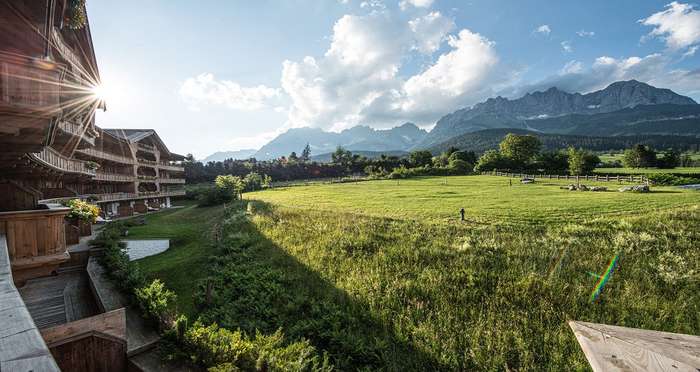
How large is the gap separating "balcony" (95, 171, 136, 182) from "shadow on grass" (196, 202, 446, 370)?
2867 centimetres

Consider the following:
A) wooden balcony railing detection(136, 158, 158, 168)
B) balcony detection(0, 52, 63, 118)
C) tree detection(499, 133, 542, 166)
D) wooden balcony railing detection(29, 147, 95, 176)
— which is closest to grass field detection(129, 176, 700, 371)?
wooden balcony railing detection(29, 147, 95, 176)

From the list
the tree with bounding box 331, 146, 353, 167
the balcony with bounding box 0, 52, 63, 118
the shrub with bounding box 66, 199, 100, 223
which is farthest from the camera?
the tree with bounding box 331, 146, 353, 167

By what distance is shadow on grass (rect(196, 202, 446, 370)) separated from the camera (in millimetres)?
7168

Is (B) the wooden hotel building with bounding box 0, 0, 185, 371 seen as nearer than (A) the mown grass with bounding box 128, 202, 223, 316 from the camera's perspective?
Yes

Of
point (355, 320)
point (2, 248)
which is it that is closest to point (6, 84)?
point (2, 248)

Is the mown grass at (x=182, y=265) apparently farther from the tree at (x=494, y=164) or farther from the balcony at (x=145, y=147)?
the tree at (x=494, y=164)

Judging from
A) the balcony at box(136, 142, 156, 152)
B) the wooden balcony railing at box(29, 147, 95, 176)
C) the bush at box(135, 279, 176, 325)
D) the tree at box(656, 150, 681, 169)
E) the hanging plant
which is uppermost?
the balcony at box(136, 142, 156, 152)

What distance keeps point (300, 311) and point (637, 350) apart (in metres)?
8.99

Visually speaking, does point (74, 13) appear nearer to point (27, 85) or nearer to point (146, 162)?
point (27, 85)

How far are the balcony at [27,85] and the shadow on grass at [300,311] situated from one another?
703cm

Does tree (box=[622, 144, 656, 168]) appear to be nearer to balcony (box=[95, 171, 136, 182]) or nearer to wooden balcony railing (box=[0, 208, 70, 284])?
wooden balcony railing (box=[0, 208, 70, 284])

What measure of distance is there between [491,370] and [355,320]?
3875 mm

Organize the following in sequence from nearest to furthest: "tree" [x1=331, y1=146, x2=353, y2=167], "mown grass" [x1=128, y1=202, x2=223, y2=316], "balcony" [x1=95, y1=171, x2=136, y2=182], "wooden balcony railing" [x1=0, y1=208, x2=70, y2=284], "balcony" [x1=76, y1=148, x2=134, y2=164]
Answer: "wooden balcony railing" [x1=0, y1=208, x2=70, y2=284] < "mown grass" [x1=128, y1=202, x2=223, y2=316] < "balcony" [x1=76, y1=148, x2=134, y2=164] < "balcony" [x1=95, y1=171, x2=136, y2=182] < "tree" [x1=331, y1=146, x2=353, y2=167]

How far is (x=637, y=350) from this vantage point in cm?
221
